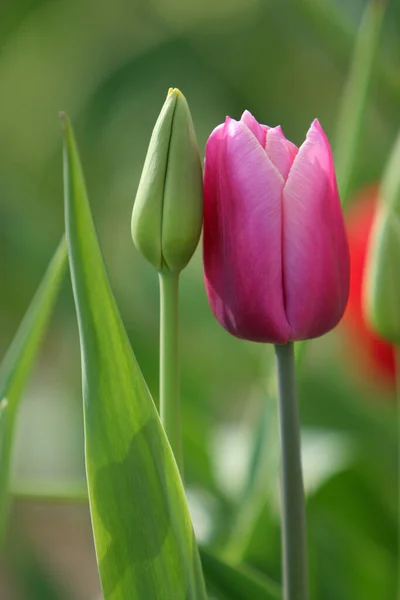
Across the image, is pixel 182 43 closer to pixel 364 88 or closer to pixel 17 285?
pixel 17 285

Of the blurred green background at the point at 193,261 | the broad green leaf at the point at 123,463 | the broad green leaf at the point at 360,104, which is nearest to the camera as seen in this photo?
the broad green leaf at the point at 123,463

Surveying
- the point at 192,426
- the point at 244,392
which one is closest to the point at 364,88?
the point at 192,426

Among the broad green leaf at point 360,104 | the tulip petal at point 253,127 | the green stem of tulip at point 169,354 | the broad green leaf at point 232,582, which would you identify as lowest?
the broad green leaf at point 232,582

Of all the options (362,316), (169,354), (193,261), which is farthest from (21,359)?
(193,261)

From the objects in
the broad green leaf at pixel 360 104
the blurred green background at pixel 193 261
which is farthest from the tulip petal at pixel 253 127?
the blurred green background at pixel 193 261

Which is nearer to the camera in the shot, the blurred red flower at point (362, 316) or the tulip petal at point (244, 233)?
the tulip petal at point (244, 233)

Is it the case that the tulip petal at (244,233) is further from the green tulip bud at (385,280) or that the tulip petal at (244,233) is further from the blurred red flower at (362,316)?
the blurred red flower at (362,316)
